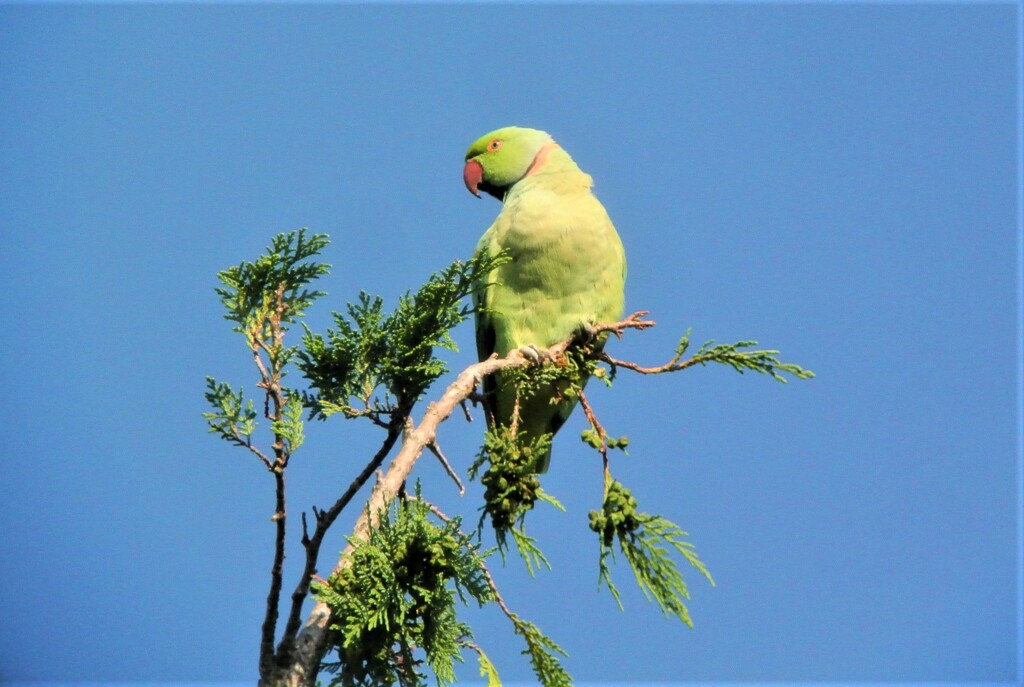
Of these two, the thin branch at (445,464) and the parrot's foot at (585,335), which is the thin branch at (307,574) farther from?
the parrot's foot at (585,335)

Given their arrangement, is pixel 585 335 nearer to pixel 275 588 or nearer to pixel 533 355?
pixel 533 355

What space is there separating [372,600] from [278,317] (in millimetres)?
1096

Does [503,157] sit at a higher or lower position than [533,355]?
higher

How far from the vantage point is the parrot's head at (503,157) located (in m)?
6.25

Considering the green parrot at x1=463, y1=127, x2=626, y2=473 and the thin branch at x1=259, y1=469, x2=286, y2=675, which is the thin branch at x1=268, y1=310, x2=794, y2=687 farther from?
the green parrot at x1=463, y1=127, x2=626, y2=473

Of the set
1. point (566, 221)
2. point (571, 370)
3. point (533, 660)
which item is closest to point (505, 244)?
point (566, 221)

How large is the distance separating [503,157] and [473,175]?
1.11 feet

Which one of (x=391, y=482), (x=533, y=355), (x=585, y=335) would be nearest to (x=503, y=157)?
(x=585, y=335)

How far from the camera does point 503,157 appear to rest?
6371mm

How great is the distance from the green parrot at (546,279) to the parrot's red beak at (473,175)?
886 millimetres

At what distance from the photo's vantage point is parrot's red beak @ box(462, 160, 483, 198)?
6.57 metres

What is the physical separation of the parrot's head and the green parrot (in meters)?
0.53

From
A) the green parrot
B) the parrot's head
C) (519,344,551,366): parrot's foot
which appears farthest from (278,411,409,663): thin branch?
the parrot's head

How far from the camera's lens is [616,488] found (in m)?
3.29
